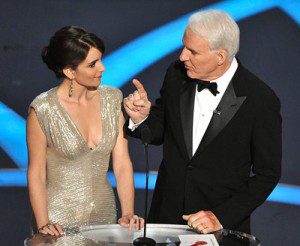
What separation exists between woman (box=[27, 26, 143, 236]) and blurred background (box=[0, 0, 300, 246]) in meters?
1.28

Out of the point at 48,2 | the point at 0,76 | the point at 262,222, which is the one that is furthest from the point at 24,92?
the point at 262,222

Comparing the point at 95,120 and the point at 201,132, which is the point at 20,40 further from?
the point at 201,132

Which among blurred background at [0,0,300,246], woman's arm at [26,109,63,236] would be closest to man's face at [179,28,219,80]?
woman's arm at [26,109,63,236]

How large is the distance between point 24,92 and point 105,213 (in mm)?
1514

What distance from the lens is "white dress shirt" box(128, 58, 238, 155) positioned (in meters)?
2.52

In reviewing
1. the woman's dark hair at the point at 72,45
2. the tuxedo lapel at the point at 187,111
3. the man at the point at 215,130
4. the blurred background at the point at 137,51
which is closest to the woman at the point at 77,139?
the woman's dark hair at the point at 72,45

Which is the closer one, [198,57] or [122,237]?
[122,237]

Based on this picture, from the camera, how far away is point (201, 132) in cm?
252

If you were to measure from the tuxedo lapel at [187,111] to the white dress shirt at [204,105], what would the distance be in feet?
0.06

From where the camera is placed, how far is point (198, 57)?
2.46 meters

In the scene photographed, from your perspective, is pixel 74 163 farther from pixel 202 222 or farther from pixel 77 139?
pixel 202 222

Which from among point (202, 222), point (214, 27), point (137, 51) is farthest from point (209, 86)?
point (137, 51)

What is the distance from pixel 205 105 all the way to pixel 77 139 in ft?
2.08

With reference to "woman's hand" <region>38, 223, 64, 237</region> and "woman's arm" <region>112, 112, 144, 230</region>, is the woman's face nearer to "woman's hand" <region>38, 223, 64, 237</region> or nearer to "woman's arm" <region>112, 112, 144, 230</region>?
"woman's arm" <region>112, 112, 144, 230</region>
